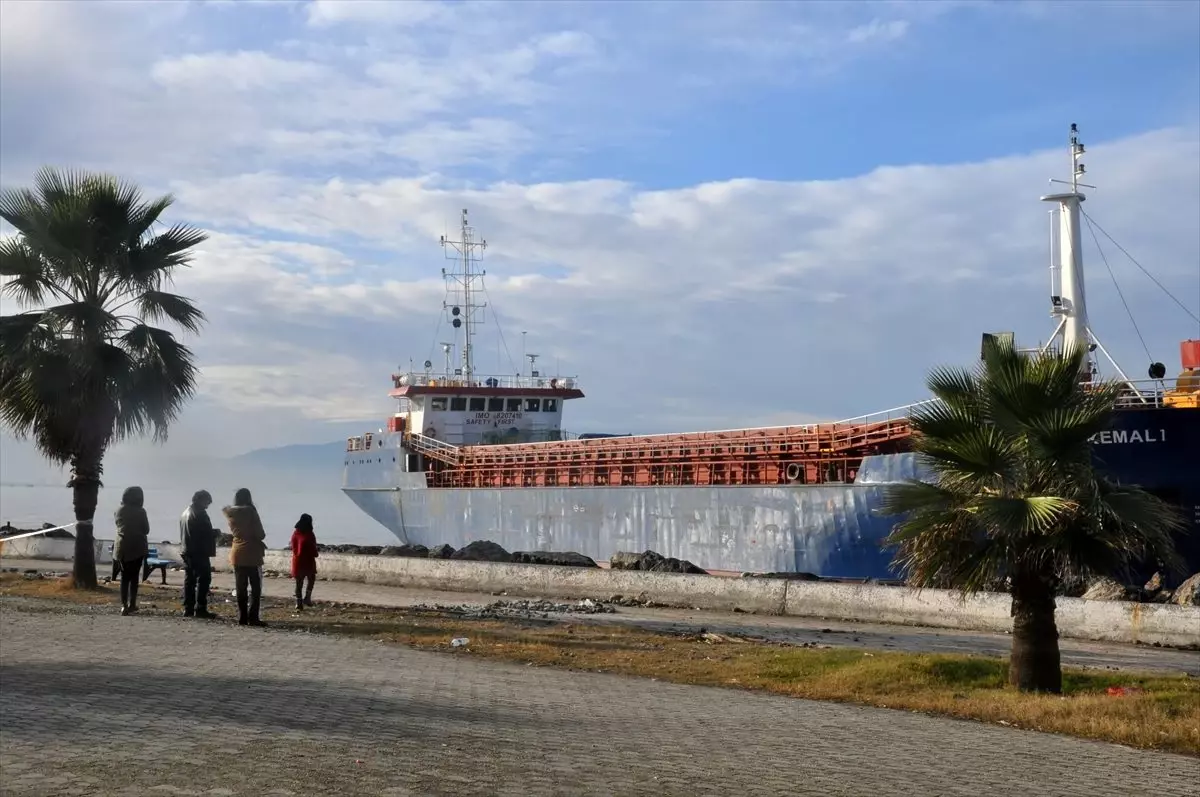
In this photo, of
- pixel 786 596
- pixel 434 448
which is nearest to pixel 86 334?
pixel 786 596

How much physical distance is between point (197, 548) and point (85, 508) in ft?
19.1

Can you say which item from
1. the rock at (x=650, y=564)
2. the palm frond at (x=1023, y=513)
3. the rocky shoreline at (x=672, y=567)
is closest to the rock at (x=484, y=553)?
the rocky shoreline at (x=672, y=567)

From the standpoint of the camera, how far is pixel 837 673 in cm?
1055

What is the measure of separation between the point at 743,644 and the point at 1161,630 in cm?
468

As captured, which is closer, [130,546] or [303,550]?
[130,546]

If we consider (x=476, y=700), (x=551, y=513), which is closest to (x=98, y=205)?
(x=476, y=700)

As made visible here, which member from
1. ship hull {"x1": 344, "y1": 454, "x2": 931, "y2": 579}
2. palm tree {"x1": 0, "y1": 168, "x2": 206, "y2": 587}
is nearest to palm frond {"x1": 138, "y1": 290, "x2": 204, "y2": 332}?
palm tree {"x1": 0, "y1": 168, "x2": 206, "y2": 587}

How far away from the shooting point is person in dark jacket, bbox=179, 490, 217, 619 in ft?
47.7

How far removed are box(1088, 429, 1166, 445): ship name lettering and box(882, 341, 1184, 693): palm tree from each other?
13.1m

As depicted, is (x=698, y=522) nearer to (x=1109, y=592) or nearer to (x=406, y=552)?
(x=406, y=552)

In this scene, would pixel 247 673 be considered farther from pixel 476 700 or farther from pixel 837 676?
pixel 837 676

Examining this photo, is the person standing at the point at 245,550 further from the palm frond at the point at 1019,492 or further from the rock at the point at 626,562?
the rock at the point at 626,562

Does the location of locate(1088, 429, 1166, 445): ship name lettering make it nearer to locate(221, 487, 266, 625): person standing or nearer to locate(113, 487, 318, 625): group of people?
locate(113, 487, 318, 625): group of people

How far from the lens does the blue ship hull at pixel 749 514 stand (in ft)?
71.7
